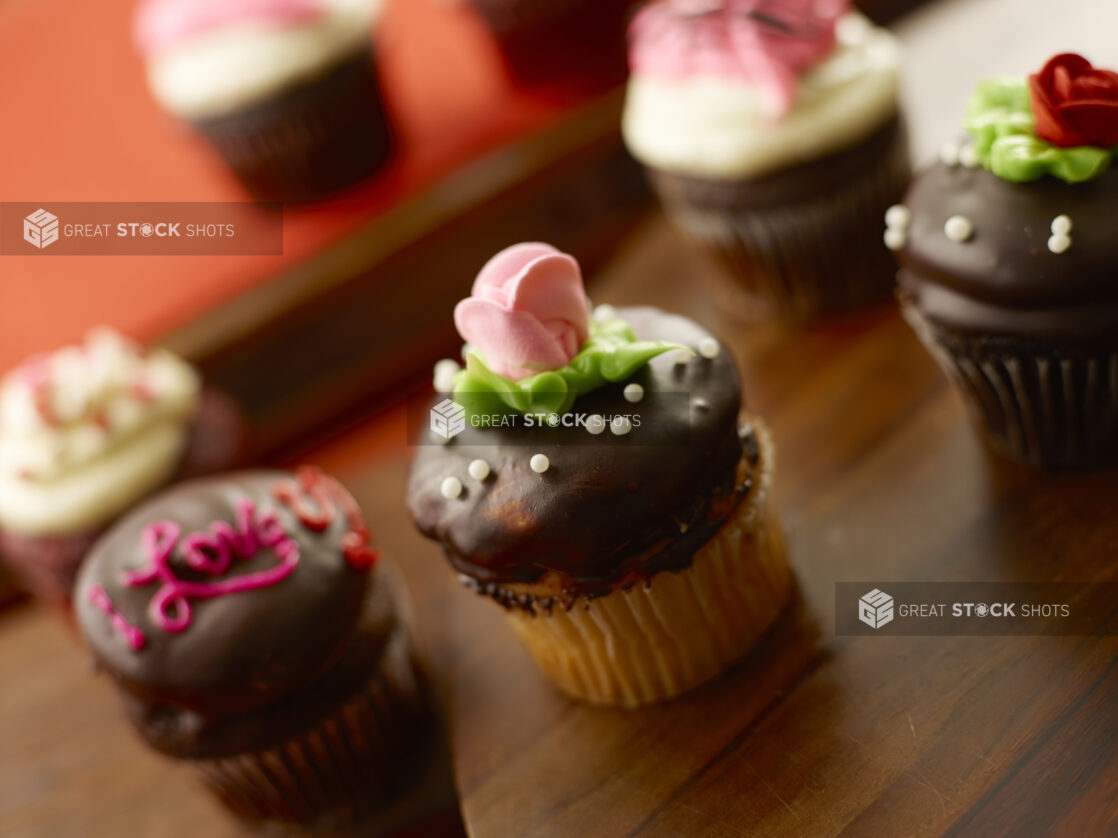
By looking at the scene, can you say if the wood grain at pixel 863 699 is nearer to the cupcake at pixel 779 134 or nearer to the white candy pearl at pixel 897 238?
the cupcake at pixel 779 134

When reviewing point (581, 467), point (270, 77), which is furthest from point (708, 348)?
point (270, 77)

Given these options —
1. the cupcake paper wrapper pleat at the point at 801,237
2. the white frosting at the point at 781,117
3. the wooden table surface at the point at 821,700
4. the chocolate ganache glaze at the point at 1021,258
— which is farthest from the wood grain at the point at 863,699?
the white frosting at the point at 781,117

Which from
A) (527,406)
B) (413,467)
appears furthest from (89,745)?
(527,406)

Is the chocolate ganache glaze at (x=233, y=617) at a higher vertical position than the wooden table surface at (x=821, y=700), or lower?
higher

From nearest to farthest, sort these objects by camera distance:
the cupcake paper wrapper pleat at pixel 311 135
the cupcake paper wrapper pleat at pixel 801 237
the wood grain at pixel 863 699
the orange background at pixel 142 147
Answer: the wood grain at pixel 863 699, the cupcake paper wrapper pleat at pixel 801 237, the cupcake paper wrapper pleat at pixel 311 135, the orange background at pixel 142 147

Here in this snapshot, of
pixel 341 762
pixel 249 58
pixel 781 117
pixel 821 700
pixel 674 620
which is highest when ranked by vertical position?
pixel 249 58

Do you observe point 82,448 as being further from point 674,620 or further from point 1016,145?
point 1016,145

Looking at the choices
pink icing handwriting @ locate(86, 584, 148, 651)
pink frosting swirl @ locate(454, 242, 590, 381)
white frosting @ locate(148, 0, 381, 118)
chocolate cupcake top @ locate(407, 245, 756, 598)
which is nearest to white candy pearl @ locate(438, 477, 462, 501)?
chocolate cupcake top @ locate(407, 245, 756, 598)

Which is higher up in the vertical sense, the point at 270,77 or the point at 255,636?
the point at 270,77
